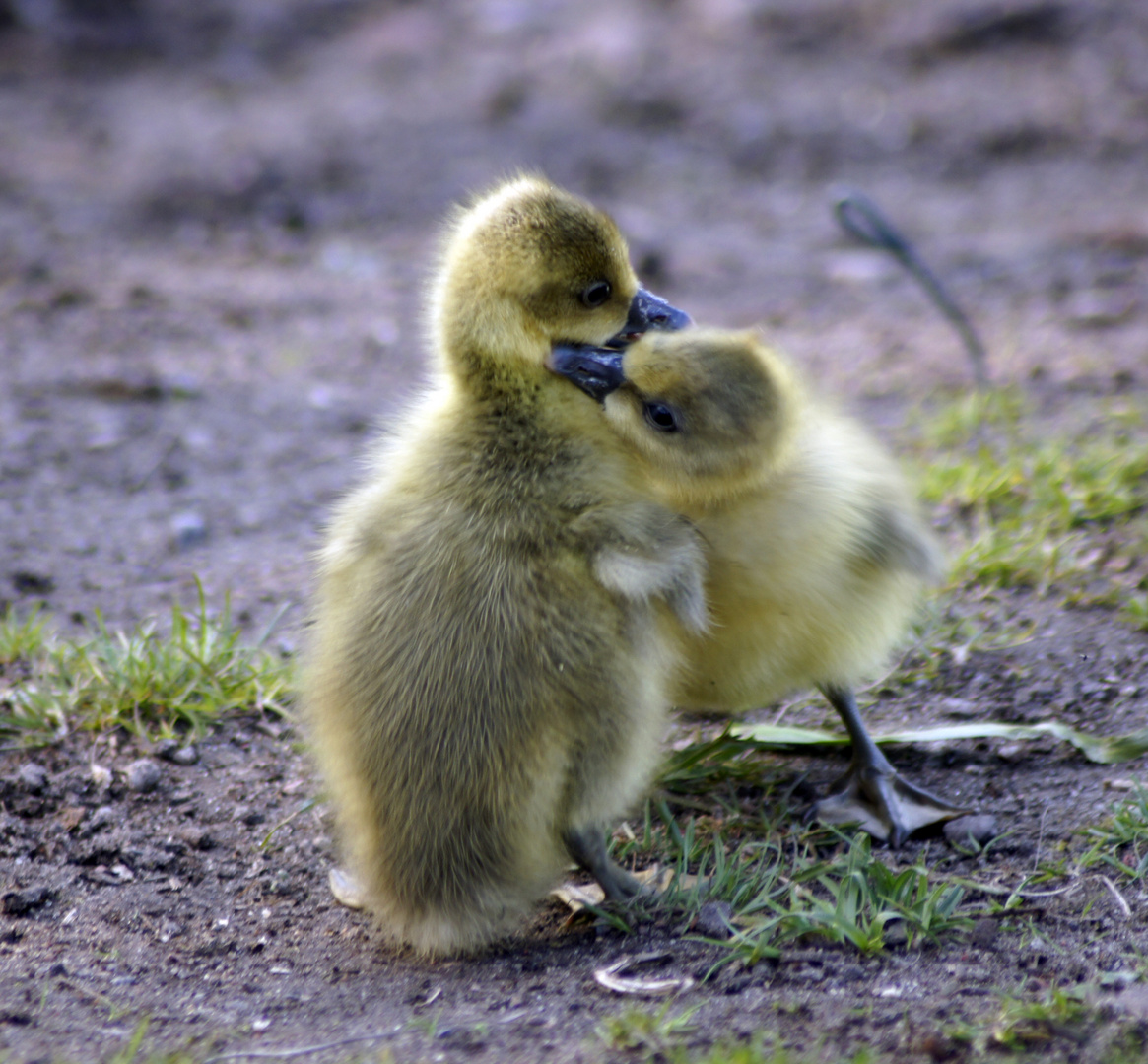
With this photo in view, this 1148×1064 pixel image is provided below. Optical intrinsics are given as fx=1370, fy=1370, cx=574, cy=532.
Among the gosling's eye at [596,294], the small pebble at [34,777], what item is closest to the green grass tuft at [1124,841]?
the gosling's eye at [596,294]

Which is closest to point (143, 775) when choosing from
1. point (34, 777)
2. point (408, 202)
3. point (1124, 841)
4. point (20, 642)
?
point (34, 777)

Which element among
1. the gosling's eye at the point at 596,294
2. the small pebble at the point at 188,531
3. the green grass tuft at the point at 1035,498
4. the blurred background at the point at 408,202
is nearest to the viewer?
the gosling's eye at the point at 596,294

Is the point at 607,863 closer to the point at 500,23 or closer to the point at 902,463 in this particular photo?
the point at 902,463

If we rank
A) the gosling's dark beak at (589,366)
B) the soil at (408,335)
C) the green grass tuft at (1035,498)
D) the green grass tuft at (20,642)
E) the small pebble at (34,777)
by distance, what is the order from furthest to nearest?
the green grass tuft at (1035,498) → the green grass tuft at (20,642) → the small pebble at (34,777) → the gosling's dark beak at (589,366) → the soil at (408,335)

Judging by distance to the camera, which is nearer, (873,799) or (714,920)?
(714,920)

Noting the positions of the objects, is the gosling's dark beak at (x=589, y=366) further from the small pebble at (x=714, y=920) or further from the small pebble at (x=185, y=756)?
the small pebble at (x=185, y=756)

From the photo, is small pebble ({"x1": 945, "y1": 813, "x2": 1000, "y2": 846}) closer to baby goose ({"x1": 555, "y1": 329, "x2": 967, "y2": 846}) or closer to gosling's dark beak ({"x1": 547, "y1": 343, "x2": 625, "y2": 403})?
baby goose ({"x1": 555, "y1": 329, "x2": 967, "y2": 846})

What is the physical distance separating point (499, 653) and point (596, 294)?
94 cm

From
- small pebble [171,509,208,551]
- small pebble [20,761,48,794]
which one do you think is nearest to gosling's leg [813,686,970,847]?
small pebble [20,761,48,794]

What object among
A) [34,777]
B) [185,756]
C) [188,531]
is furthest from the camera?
[188,531]

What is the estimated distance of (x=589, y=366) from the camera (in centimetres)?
305

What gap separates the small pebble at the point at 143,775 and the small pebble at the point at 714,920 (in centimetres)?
144

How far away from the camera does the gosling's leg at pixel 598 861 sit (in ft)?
9.46

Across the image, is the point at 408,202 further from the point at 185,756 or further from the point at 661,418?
the point at 661,418
